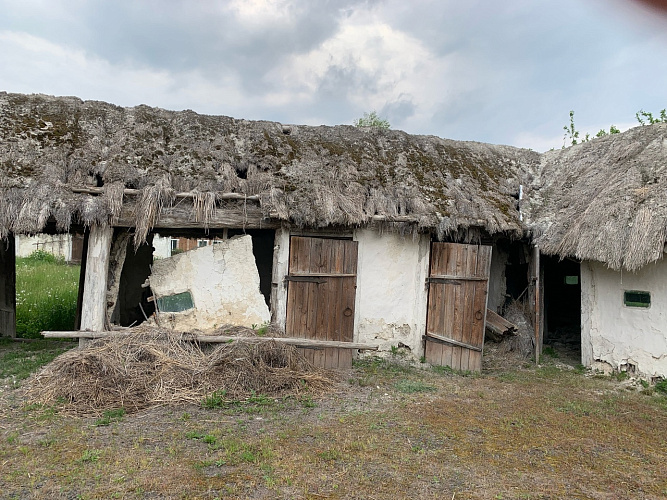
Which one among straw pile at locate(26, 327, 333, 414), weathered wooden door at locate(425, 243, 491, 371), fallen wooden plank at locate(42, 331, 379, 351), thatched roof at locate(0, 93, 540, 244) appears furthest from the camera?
weathered wooden door at locate(425, 243, 491, 371)

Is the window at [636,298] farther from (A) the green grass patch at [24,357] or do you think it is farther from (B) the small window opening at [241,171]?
(A) the green grass patch at [24,357]

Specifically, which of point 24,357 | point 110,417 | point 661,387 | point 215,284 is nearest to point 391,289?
point 215,284

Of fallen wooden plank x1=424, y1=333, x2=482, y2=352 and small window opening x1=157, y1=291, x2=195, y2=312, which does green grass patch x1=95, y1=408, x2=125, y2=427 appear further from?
fallen wooden plank x1=424, y1=333, x2=482, y2=352

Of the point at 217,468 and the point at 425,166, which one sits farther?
the point at 425,166

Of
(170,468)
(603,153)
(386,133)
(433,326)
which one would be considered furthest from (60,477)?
(603,153)

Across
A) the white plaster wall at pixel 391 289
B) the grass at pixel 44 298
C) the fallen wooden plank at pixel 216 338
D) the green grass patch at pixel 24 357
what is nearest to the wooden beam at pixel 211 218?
the fallen wooden plank at pixel 216 338

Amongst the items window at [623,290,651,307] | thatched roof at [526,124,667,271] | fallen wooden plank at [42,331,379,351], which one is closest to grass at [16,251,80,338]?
fallen wooden plank at [42,331,379,351]

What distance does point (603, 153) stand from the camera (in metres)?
10.0

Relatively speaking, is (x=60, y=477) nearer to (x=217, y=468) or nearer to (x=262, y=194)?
(x=217, y=468)

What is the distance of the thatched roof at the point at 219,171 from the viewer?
272 inches

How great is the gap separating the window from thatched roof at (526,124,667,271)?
0.75 m

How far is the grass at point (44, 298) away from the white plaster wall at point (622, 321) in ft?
30.8

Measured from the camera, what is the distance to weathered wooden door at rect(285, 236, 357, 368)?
24.7ft

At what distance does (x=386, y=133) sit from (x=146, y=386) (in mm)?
6527
